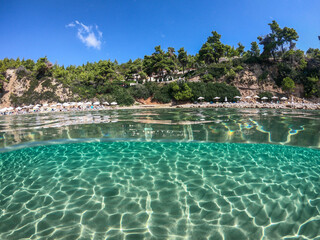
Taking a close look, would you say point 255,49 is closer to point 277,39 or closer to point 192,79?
point 277,39

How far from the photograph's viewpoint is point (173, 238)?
268 centimetres

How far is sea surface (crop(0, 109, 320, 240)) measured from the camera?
2.86m

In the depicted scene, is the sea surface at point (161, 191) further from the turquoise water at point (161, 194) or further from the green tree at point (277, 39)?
the green tree at point (277, 39)

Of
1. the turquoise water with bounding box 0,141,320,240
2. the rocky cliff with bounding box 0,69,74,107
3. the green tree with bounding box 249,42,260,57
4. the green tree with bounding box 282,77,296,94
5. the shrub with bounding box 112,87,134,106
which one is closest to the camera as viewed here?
the turquoise water with bounding box 0,141,320,240

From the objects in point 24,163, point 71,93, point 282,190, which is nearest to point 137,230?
point 282,190

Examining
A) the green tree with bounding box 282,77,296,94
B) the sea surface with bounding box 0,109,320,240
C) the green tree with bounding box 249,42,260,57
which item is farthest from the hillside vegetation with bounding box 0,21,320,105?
the sea surface with bounding box 0,109,320,240

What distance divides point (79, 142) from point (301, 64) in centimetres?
5177

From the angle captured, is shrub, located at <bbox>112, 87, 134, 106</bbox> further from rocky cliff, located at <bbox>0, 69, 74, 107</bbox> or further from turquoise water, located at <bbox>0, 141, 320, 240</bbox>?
turquoise water, located at <bbox>0, 141, 320, 240</bbox>

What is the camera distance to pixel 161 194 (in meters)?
3.83

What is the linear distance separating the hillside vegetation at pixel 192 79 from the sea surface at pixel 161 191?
31489 mm

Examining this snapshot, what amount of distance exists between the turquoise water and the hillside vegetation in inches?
1265

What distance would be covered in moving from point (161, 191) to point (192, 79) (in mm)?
44474

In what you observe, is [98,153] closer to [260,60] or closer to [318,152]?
[318,152]

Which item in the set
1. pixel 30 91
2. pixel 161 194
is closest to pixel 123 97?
pixel 30 91
